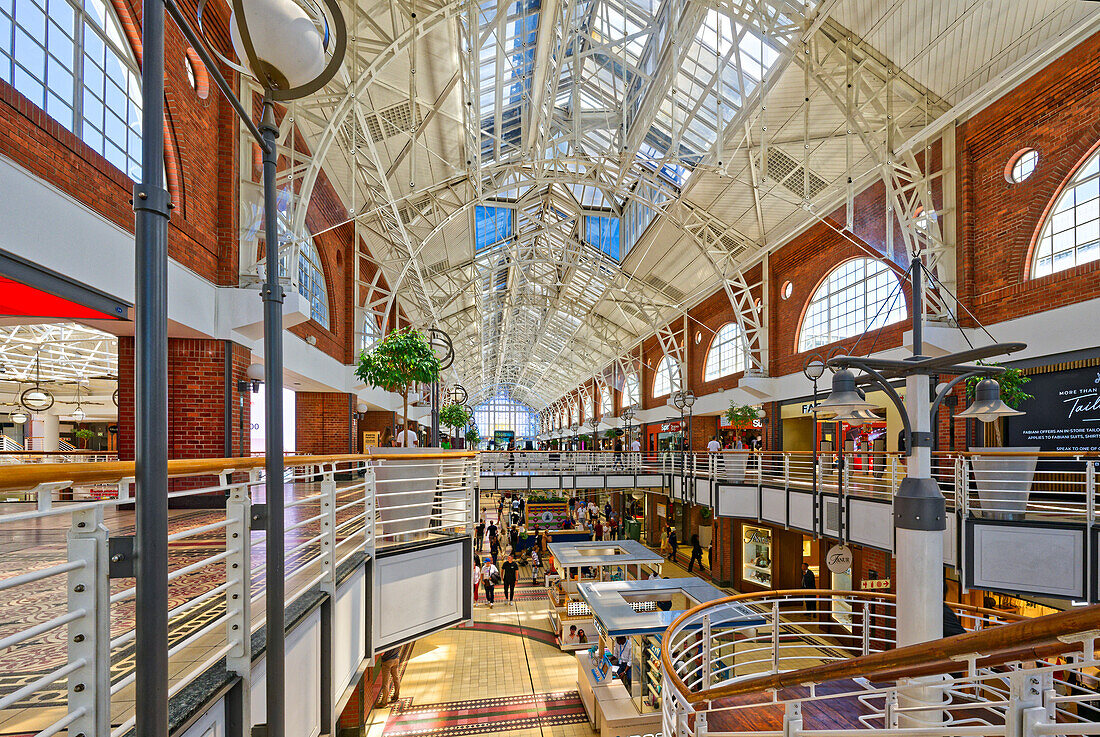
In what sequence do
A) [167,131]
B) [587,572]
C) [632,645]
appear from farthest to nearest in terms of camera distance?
[587,572] < [632,645] < [167,131]

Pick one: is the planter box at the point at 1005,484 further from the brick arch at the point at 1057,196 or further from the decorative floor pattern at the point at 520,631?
the decorative floor pattern at the point at 520,631

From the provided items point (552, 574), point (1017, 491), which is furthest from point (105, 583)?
point (552, 574)

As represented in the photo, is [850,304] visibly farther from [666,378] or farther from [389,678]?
[666,378]

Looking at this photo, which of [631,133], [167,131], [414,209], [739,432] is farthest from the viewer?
[739,432]

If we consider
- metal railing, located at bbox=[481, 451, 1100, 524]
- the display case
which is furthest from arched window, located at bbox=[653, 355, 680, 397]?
the display case

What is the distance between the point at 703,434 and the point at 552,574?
7799 mm

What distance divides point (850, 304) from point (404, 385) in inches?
455

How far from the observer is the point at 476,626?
15.5m

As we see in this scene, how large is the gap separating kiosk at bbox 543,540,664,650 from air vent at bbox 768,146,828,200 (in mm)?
9461

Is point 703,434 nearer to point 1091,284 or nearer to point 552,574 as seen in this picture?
point 552,574

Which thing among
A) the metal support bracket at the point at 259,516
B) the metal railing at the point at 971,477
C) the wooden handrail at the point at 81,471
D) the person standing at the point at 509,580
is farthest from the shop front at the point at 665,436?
the wooden handrail at the point at 81,471

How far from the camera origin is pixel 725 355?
801 inches

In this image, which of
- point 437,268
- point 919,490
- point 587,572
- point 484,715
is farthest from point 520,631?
point 437,268

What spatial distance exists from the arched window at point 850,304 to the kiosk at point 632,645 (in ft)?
22.9
